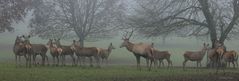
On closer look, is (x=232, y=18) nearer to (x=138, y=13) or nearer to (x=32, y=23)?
(x=138, y=13)

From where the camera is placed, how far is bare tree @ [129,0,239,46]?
117 feet

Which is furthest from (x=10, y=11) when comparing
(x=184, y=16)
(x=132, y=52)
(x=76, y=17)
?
(x=132, y=52)

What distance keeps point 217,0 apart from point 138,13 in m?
6.65

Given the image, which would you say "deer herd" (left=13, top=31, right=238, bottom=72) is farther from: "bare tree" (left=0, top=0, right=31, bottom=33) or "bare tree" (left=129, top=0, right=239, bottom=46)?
"bare tree" (left=0, top=0, right=31, bottom=33)

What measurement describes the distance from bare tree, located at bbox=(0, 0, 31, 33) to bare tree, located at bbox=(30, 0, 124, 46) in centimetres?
402

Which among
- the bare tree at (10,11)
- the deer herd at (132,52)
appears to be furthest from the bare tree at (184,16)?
the bare tree at (10,11)

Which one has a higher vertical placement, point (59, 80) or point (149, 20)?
point (149, 20)

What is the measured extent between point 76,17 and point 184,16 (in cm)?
1549

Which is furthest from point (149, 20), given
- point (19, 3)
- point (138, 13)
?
point (19, 3)

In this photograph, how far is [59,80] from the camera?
1919cm

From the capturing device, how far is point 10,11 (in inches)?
1678

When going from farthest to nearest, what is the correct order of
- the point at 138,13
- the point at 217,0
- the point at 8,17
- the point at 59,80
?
the point at 8,17, the point at 138,13, the point at 217,0, the point at 59,80

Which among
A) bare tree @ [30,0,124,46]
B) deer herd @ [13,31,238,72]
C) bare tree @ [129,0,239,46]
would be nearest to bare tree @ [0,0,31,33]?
bare tree @ [30,0,124,46]

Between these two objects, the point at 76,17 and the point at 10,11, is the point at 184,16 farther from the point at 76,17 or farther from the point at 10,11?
the point at 10,11
